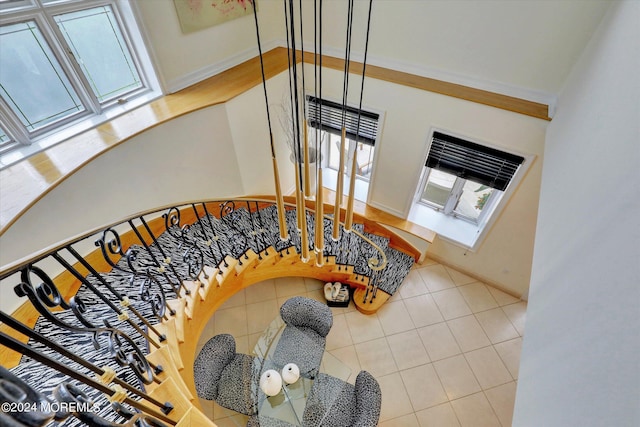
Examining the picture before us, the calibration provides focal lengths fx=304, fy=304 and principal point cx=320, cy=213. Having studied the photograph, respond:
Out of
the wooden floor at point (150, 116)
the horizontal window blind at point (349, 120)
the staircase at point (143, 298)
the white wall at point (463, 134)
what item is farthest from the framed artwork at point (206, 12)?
the staircase at point (143, 298)

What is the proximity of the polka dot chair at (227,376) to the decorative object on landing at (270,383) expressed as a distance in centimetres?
18

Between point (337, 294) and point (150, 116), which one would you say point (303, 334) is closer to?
point (337, 294)

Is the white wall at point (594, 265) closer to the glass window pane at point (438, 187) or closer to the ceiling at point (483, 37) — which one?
the ceiling at point (483, 37)

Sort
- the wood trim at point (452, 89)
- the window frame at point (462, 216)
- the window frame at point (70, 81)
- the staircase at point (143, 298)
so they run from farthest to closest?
the window frame at point (462, 216) → the wood trim at point (452, 89) → the window frame at point (70, 81) → the staircase at point (143, 298)

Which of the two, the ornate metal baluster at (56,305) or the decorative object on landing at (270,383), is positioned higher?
the ornate metal baluster at (56,305)

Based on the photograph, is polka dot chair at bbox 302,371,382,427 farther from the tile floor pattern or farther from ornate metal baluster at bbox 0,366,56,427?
ornate metal baluster at bbox 0,366,56,427

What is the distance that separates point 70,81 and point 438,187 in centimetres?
464

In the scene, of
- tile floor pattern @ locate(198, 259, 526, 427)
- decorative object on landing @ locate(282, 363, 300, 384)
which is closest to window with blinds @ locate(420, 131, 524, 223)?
tile floor pattern @ locate(198, 259, 526, 427)

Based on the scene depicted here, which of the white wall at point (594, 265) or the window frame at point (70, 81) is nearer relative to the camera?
the white wall at point (594, 265)

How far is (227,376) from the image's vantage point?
3121mm

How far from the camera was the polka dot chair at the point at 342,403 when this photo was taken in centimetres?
273

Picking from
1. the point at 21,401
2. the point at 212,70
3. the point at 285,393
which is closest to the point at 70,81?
the point at 212,70

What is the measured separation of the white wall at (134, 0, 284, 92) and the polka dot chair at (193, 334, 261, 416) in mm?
2934

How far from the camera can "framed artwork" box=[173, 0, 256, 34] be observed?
3.18 m
